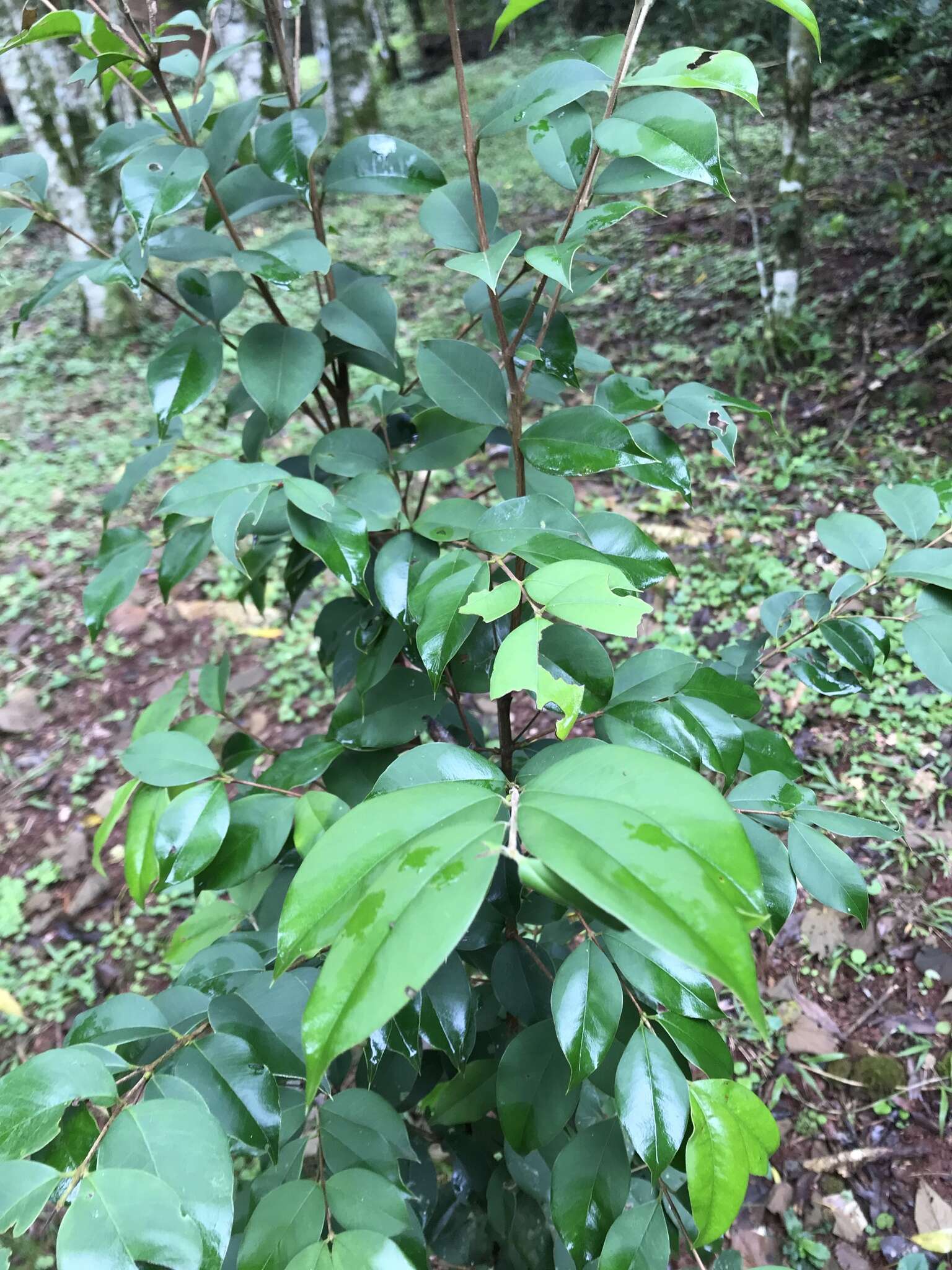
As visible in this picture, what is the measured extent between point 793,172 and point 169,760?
10.2ft

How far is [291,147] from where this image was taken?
2.57 feet

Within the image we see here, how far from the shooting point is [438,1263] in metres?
1.14

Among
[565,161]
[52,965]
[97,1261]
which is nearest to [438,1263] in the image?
[97,1261]

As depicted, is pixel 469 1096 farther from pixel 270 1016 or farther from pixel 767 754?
pixel 767 754

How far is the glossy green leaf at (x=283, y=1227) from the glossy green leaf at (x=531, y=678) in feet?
1.31

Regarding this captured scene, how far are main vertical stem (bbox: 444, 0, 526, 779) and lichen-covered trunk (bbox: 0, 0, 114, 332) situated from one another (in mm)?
3815

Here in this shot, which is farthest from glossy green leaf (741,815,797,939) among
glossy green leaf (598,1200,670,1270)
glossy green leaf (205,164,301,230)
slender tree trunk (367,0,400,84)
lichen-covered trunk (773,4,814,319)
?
slender tree trunk (367,0,400,84)

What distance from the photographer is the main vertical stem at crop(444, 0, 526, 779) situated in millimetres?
614

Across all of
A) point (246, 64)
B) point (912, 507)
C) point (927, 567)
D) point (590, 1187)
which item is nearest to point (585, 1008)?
point (590, 1187)

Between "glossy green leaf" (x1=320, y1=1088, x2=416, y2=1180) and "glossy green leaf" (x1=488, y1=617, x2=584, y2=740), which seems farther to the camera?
"glossy green leaf" (x1=320, y1=1088, x2=416, y2=1180)

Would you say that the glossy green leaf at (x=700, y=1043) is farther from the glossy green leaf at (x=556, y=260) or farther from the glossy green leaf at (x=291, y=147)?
the glossy green leaf at (x=291, y=147)

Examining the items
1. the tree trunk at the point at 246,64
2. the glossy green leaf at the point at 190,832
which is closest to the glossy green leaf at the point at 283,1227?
the glossy green leaf at the point at 190,832

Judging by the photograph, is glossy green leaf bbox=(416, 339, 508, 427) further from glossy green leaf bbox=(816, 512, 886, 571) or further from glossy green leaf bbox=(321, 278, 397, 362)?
glossy green leaf bbox=(816, 512, 886, 571)

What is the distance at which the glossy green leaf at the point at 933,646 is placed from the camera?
70cm
